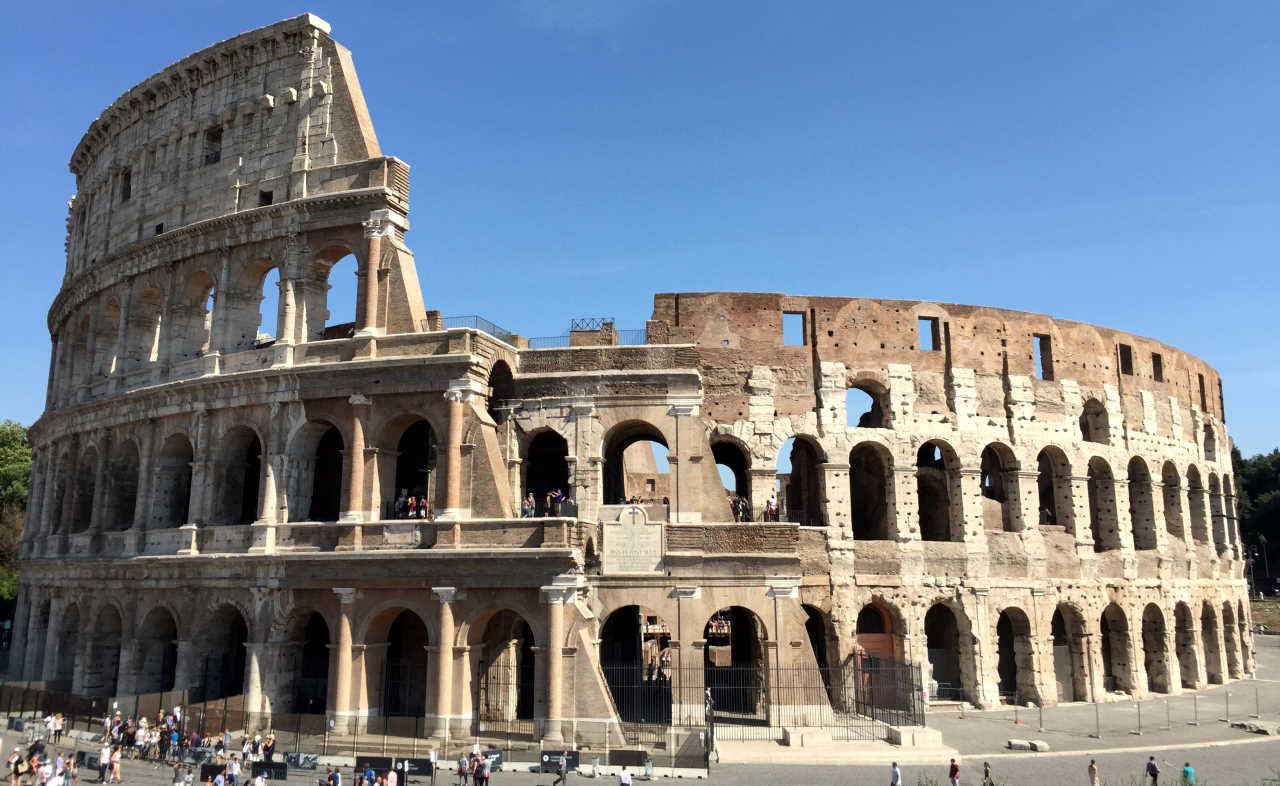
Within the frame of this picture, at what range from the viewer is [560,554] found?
21266mm

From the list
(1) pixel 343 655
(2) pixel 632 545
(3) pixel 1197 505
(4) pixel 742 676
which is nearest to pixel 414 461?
(1) pixel 343 655

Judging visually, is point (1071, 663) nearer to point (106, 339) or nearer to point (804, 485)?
point (804, 485)

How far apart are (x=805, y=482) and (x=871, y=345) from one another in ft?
16.7

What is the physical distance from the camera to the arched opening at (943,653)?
28.3m

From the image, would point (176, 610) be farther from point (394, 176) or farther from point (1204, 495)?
point (1204, 495)

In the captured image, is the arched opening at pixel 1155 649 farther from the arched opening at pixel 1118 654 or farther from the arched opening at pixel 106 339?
the arched opening at pixel 106 339

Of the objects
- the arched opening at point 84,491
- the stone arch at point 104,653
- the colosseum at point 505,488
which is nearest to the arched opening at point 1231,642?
the colosseum at point 505,488

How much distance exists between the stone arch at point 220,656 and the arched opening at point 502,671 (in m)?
6.45

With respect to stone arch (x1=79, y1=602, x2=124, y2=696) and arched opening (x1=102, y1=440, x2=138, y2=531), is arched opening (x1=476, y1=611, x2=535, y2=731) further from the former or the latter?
arched opening (x1=102, y1=440, x2=138, y2=531)

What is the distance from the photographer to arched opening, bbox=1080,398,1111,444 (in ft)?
107

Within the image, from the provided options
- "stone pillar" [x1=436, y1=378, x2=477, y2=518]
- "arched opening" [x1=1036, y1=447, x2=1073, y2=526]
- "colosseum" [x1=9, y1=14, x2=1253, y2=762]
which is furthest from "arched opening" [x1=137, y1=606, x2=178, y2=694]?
"arched opening" [x1=1036, y1=447, x2=1073, y2=526]

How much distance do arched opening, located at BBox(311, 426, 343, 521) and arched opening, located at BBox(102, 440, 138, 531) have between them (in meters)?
6.84

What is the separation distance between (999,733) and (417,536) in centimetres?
1607

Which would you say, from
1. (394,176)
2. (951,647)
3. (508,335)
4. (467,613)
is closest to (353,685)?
(467,613)
